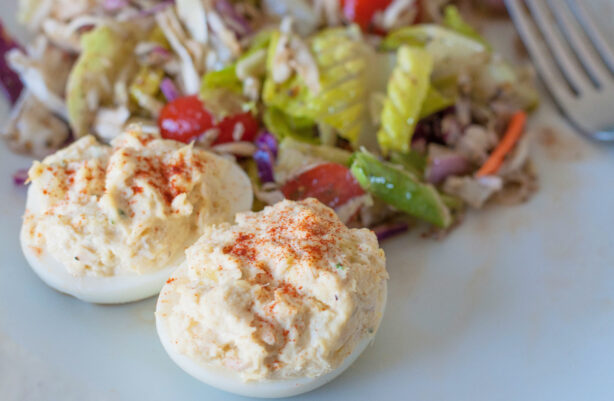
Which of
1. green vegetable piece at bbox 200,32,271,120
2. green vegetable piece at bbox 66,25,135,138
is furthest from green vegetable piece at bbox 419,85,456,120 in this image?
green vegetable piece at bbox 66,25,135,138

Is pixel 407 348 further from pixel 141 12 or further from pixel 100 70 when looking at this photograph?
pixel 141 12

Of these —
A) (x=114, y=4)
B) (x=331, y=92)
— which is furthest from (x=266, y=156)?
(x=114, y=4)

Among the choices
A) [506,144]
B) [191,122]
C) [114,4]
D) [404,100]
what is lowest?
[506,144]

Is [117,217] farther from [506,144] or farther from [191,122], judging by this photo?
[506,144]

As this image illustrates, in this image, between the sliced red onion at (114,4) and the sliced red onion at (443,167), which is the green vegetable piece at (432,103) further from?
the sliced red onion at (114,4)

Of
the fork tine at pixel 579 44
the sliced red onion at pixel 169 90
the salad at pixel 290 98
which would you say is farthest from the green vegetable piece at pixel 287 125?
the fork tine at pixel 579 44

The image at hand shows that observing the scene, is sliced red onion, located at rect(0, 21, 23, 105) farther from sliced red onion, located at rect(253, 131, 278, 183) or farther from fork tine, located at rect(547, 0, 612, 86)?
fork tine, located at rect(547, 0, 612, 86)
